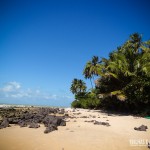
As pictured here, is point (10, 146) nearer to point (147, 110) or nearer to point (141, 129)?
point (141, 129)

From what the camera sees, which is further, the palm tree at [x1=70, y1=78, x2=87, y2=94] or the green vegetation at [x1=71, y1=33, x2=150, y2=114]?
the palm tree at [x1=70, y1=78, x2=87, y2=94]

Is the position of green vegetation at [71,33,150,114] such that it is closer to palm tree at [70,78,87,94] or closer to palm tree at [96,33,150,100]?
palm tree at [96,33,150,100]

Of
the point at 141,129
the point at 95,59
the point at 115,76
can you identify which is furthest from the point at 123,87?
the point at 95,59

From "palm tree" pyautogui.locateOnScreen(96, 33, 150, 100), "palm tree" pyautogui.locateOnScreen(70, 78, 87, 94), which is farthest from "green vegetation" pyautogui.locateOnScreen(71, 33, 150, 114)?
"palm tree" pyautogui.locateOnScreen(70, 78, 87, 94)

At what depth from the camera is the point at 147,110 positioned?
54.3ft

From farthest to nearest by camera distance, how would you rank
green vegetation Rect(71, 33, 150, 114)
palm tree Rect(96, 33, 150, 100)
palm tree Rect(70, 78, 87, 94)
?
palm tree Rect(70, 78, 87, 94) → palm tree Rect(96, 33, 150, 100) → green vegetation Rect(71, 33, 150, 114)

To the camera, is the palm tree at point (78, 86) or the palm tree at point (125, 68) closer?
the palm tree at point (125, 68)

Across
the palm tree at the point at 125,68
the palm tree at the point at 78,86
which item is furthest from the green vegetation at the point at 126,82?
the palm tree at the point at 78,86

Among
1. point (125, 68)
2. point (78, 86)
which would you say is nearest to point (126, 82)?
point (125, 68)

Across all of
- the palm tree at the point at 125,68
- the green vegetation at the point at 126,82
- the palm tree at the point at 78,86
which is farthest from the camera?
the palm tree at the point at 78,86

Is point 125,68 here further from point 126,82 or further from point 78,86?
point 78,86

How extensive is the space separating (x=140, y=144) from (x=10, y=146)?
4.60m

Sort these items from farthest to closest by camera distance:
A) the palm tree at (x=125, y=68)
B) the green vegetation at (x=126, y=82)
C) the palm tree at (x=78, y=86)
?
the palm tree at (x=78, y=86)
the palm tree at (x=125, y=68)
the green vegetation at (x=126, y=82)

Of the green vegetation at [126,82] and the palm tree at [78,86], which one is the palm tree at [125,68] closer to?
the green vegetation at [126,82]
